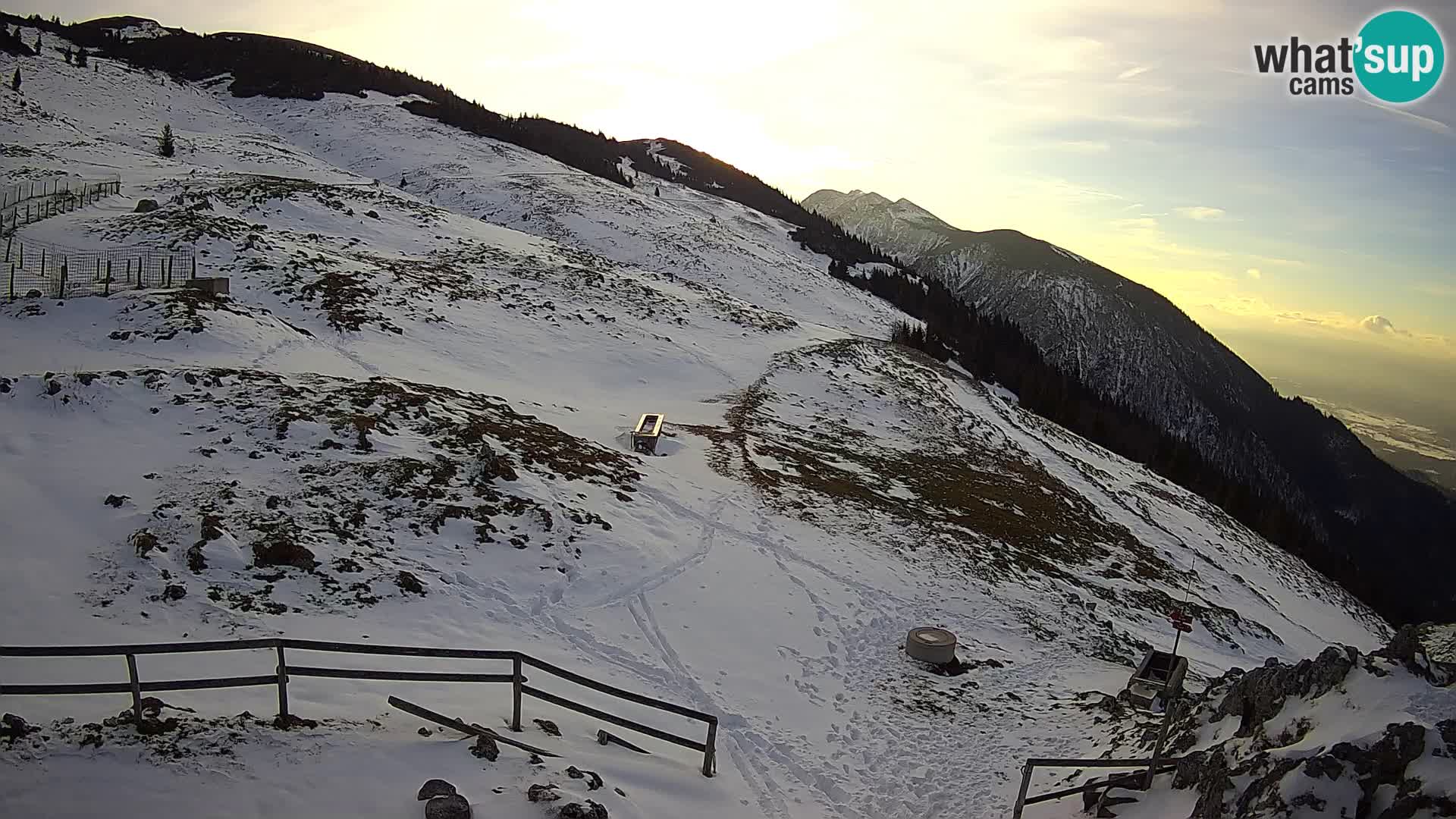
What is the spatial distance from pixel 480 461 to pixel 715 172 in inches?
5152

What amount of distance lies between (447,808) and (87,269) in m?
30.0

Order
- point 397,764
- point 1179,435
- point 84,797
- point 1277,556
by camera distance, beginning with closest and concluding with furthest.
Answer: point 84,797 < point 397,764 < point 1277,556 < point 1179,435

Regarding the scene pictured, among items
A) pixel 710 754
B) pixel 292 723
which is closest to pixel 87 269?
pixel 292 723

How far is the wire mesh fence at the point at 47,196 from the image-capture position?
31359mm

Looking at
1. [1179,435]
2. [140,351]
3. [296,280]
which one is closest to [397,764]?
[140,351]

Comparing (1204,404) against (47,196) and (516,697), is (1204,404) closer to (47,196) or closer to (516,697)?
(516,697)

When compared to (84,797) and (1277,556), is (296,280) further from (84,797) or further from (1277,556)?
(1277,556)

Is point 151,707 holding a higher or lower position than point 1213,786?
lower

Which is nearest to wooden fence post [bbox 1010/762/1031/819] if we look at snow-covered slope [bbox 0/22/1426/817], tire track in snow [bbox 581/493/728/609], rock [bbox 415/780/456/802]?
snow-covered slope [bbox 0/22/1426/817]

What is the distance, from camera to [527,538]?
50.3 ft

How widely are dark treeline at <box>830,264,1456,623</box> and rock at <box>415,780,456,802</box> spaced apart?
170 ft

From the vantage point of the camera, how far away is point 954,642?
606 inches

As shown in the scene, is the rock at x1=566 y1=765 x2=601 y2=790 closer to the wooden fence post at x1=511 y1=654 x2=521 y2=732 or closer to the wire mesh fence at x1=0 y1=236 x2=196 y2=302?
the wooden fence post at x1=511 y1=654 x2=521 y2=732

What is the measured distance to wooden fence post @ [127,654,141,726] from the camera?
6.88m
